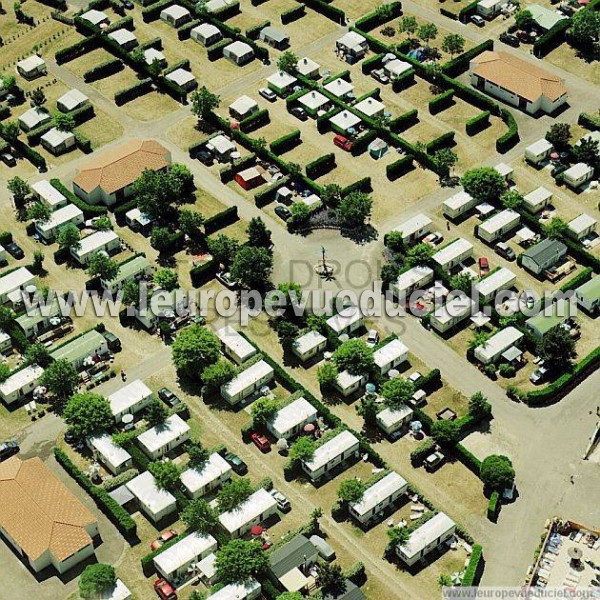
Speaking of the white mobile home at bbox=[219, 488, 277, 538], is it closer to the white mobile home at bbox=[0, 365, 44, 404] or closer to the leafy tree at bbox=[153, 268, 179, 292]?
the white mobile home at bbox=[0, 365, 44, 404]

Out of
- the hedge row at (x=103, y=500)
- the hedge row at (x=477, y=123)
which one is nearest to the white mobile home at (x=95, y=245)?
the hedge row at (x=103, y=500)

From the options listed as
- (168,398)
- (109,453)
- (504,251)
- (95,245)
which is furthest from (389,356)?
(95,245)

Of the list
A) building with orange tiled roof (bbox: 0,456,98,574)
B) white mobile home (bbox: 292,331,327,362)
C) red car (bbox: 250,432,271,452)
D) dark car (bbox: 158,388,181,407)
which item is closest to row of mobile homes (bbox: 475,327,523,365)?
white mobile home (bbox: 292,331,327,362)

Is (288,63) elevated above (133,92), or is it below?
above

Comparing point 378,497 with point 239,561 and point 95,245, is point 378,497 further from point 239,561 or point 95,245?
point 95,245

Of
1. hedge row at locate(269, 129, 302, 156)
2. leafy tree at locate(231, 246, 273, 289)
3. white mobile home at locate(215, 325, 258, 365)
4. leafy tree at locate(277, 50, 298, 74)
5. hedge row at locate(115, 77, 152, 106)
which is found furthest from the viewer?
leafy tree at locate(277, 50, 298, 74)

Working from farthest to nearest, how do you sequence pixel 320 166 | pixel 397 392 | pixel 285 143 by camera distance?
pixel 285 143, pixel 320 166, pixel 397 392

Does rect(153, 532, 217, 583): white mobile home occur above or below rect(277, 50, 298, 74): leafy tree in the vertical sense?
below
